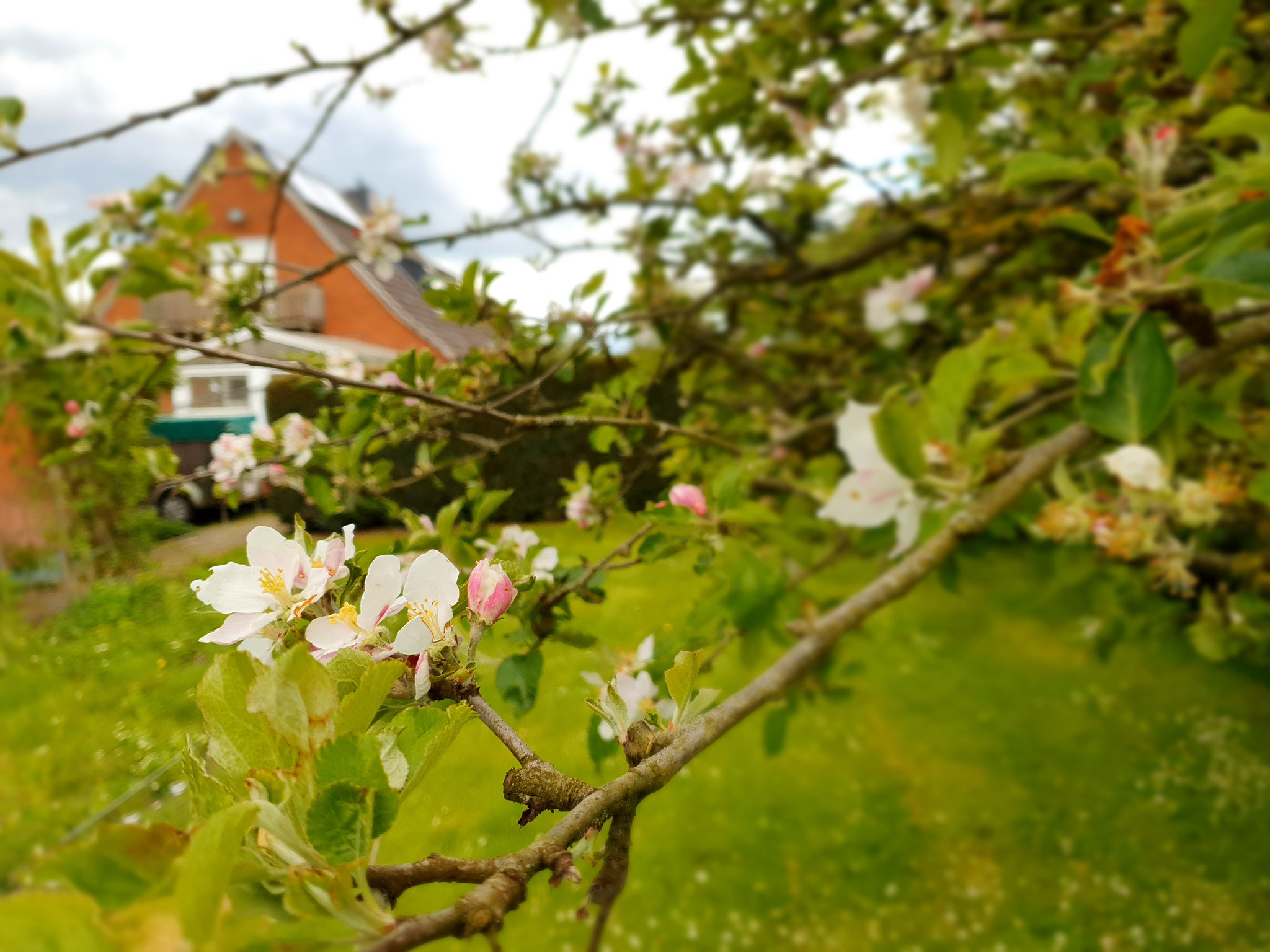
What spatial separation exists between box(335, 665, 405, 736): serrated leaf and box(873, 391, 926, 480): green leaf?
61cm

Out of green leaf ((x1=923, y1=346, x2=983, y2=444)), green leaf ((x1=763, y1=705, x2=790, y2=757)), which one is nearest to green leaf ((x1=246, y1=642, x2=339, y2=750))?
green leaf ((x1=923, y1=346, x2=983, y2=444))

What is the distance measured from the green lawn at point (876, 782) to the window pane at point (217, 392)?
20 centimetres

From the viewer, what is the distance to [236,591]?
260mm

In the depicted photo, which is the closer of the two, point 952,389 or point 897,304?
point 952,389

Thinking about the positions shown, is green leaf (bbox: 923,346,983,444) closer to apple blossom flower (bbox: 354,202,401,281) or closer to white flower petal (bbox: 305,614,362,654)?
white flower petal (bbox: 305,614,362,654)

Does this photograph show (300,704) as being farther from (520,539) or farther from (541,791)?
(520,539)

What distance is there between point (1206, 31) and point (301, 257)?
325 cm

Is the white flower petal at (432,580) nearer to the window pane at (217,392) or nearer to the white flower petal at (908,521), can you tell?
the window pane at (217,392)

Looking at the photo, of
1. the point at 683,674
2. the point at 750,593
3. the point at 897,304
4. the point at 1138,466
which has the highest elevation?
the point at 683,674

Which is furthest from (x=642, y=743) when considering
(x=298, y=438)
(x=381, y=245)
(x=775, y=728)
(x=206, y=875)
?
(x=381, y=245)

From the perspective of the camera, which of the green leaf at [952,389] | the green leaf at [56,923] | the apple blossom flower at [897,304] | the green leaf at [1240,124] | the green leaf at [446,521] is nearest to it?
the green leaf at [56,923]

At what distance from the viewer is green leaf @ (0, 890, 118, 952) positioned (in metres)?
0.15

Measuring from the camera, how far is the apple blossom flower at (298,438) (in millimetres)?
649

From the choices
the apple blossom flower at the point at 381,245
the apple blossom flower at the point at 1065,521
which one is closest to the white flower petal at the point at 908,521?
the apple blossom flower at the point at 1065,521
